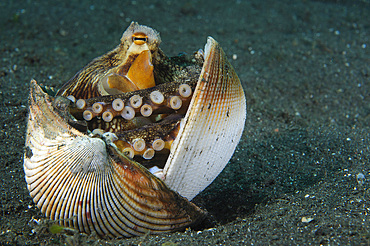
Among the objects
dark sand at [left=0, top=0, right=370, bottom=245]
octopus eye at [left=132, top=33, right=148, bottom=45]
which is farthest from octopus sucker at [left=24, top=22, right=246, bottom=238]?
dark sand at [left=0, top=0, right=370, bottom=245]

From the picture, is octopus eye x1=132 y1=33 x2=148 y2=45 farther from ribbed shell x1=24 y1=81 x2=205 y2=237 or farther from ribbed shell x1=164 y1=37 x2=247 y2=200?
ribbed shell x1=24 y1=81 x2=205 y2=237

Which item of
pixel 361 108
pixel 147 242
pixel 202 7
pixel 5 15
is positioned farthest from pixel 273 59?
pixel 5 15

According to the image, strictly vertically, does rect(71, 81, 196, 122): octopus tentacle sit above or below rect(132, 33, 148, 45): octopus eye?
below

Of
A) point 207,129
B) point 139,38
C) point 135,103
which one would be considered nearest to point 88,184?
point 135,103

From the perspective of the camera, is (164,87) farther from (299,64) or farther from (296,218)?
(299,64)

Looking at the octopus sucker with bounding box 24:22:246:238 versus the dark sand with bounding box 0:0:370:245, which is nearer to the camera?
the octopus sucker with bounding box 24:22:246:238

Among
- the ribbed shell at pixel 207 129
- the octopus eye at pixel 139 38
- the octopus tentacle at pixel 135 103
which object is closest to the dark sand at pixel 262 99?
the ribbed shell at pixel 207 129

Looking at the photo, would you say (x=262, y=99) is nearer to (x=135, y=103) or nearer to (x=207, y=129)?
(x=207, y=129)

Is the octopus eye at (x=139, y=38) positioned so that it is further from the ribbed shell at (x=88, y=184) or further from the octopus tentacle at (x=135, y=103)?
the ribbed shell at (x=88, y=184)
